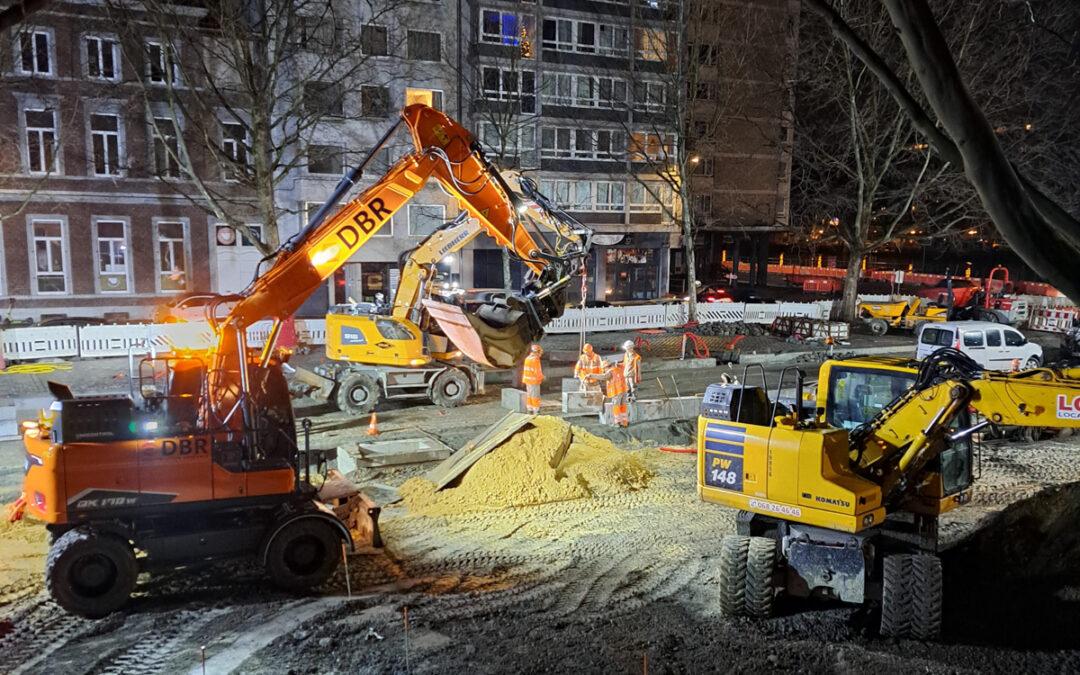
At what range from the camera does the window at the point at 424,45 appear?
3678 centimetres

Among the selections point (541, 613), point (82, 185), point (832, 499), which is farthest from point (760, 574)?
point (82, 185)

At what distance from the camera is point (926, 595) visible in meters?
7.35

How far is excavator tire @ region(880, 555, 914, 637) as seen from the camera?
293 inches

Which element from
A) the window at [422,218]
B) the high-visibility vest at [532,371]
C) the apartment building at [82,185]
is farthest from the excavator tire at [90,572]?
the window at [422,218]

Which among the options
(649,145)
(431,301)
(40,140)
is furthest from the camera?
(649,145)

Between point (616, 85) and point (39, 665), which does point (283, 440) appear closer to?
point (39, 665)

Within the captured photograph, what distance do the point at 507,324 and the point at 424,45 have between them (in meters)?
25.9

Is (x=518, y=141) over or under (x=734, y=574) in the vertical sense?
over

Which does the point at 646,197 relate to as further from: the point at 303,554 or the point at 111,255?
the point at 303,554

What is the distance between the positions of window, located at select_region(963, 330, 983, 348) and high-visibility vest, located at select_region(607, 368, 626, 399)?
34.8ft

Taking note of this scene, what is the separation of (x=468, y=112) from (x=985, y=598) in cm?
3374

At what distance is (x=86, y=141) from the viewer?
1219 inches

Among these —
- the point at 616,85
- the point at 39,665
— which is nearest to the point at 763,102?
the point at 616,85

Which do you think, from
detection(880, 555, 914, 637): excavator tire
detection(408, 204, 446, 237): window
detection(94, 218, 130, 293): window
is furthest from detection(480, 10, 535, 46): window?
detection(880, 555, 914, 637): excavator tire
